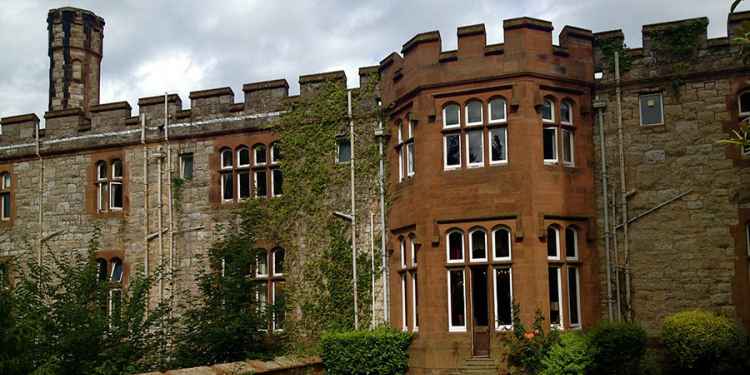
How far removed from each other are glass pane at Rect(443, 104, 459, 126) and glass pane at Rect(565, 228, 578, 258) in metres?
3.38

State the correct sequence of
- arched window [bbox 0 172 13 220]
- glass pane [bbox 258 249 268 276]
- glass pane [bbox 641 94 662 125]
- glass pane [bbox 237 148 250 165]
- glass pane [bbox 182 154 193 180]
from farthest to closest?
arched window [bbox 0 172 13 220] < glass pane [bbox 182 154 193 180] < glass pane [bbox 237 148 250 165] < glass pane [bbox 258 249 268 276] < glass pane [bbox 641 94 662 125]

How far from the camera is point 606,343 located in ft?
56.6

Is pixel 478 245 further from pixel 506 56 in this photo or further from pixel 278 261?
pixel 278 261

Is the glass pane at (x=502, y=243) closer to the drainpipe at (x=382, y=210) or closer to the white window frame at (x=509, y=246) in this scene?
the white window frame at (x=509, y=246)

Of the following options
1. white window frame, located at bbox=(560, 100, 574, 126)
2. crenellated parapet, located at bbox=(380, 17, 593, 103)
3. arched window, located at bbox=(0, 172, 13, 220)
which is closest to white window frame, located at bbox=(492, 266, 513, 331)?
white window frame, located at bbox=(560, 100, 574, 126)

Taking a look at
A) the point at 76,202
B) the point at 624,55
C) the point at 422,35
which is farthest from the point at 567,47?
the point at 76,202

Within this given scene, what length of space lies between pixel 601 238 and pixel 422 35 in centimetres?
597

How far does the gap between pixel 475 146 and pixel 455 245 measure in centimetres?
219

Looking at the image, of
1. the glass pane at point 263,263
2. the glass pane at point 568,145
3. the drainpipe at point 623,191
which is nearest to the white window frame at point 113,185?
the glass pane at point 263,263

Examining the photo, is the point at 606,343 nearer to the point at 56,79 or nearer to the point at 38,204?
the point at 38,204

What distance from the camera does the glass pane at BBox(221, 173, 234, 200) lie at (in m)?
24.0

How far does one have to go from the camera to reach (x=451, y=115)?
19953 millimetres

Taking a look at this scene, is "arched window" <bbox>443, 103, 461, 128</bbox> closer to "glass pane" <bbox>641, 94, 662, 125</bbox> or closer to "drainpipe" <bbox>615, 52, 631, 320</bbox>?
"drainpipe" <bbox>615, 52, 631, 320</bbox>

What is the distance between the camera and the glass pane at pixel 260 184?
77.3ft
